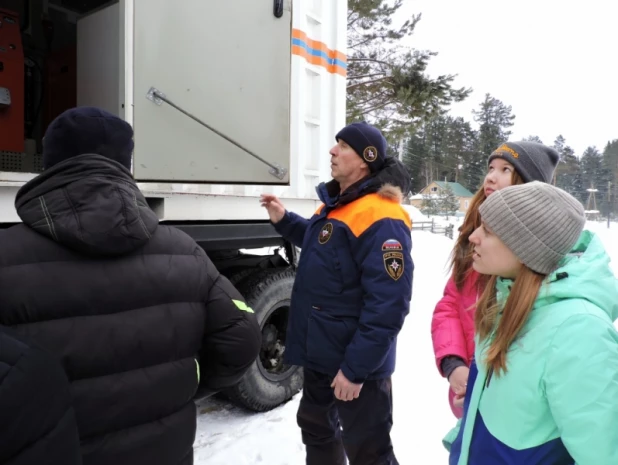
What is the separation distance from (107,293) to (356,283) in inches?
44.3

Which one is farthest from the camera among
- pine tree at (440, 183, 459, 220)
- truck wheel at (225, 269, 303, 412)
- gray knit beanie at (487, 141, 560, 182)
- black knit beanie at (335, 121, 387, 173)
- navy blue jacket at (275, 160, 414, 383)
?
pine tree at (440, 183, 459, 220)

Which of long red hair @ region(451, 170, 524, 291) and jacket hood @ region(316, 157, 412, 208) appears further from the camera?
jacket hood @ region(316, 157, 412, 208)

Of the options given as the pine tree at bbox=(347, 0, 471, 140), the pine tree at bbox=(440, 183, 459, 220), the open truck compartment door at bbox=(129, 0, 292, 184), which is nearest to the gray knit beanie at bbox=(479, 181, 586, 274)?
the open truck compartment door at bbox=(129, 0, 292, 184)

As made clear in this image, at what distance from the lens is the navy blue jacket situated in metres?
1.95

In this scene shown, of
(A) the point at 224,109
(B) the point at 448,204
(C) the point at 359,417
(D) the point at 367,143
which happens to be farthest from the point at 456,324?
(B) the point at 448,204

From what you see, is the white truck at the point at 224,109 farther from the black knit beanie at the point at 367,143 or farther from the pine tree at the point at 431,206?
the pine tree at the point at 431,206

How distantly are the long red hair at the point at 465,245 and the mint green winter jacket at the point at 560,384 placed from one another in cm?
53

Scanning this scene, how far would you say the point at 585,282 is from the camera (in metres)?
1.14

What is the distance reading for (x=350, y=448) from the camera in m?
2.11

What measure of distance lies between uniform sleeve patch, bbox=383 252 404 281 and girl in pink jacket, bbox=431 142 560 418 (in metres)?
0.19

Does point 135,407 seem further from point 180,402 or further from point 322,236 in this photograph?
point 322,236

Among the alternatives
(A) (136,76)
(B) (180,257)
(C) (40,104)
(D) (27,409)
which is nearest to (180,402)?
(B) (180,257)

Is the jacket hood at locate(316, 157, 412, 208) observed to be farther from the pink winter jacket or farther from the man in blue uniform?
the pink winter jacket

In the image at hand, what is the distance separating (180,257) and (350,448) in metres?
1.23
